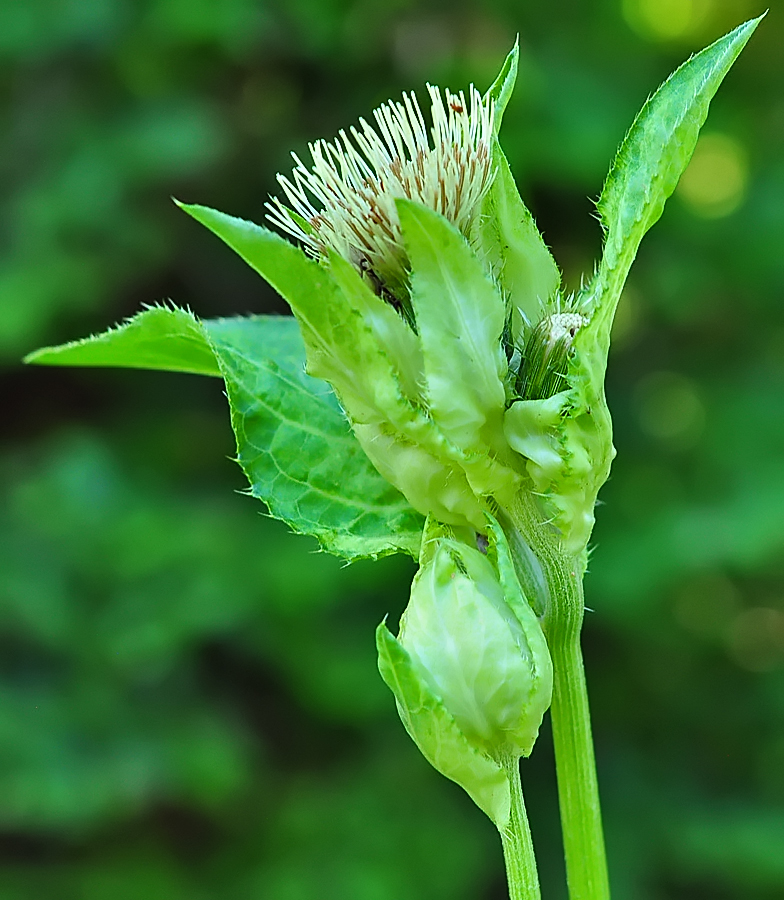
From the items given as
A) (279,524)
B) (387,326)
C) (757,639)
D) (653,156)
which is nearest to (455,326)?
(387,326)

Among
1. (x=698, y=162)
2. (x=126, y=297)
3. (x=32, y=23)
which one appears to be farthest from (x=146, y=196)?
(x=698, y=162)


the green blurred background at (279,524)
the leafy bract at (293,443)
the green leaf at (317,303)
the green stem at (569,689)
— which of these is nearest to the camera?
the green leaf at (317,303)

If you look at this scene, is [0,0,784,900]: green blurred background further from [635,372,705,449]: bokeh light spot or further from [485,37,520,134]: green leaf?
[485,37,520,134]: green leaf

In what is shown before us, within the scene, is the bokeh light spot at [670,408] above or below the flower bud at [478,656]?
above

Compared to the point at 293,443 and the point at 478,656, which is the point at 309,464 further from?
the point at 478,656

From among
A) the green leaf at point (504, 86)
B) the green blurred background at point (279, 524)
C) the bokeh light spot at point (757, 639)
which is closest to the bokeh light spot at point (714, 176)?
the green blurred background at point (279, 524)

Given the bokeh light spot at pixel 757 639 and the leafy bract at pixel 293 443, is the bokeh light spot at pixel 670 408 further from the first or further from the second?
the leafy bract at pixel 293 443

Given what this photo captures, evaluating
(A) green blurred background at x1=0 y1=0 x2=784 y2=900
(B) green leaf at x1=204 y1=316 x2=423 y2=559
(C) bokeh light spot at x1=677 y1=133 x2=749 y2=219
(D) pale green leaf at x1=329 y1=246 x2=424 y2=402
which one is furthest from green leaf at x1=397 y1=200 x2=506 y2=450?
(C) bokeh light spot at x1=677 y1=133 x2=749 y2=219

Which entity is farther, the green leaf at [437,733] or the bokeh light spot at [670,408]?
the bokeh light spot at [670,408]
